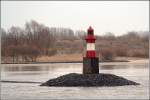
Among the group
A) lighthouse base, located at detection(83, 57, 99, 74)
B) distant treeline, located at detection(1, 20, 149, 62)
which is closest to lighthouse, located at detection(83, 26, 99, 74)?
lighthouse base, located at detection(83, 57, 99, 74)

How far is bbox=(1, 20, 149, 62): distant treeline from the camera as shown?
82.4 meters

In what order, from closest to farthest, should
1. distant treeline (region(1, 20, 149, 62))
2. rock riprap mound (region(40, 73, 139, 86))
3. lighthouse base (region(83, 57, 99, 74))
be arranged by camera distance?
1. rock riprap mound (region(40, 73, 139, 86))
2. lighthouse base (region(83, 57, 99, 74))
3. distant treeline (region(1, 20, 149, 62))

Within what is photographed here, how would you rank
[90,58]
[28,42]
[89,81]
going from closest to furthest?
[89,81] → [90,58] → [28,42]

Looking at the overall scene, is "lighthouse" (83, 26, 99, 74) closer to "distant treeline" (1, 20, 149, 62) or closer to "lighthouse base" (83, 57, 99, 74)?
"lighthouse base" (83, 57, 99, 74)

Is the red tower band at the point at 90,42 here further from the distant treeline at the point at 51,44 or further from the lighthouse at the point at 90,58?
the distant treeline at the point at 51,44

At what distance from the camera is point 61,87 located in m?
16.6

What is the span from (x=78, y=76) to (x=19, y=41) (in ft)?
267

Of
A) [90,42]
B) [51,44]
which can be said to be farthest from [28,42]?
[90,42]

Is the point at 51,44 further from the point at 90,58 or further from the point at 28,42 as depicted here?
the point at 90,58

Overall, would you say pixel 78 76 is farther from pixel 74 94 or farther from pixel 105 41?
pixel 105 41

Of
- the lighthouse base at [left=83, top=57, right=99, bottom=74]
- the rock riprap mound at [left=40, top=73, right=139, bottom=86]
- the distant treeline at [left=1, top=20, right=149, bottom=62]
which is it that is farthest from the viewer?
the distant treeline at [left=1, top=20, right=149, bottom=62]

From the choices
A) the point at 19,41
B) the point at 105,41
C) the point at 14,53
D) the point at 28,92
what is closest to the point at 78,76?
the point at 28,92

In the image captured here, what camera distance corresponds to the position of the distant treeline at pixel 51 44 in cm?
8243

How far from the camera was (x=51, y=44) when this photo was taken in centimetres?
11069
